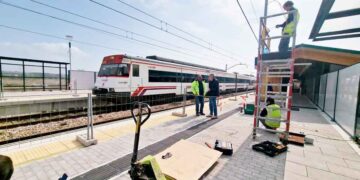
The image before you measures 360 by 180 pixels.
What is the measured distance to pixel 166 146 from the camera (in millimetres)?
3887

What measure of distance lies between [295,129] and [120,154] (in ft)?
16.9

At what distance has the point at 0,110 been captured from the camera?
703cm

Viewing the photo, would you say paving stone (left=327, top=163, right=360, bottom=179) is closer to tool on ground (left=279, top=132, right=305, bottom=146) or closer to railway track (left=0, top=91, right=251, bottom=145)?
tool on ground (left=279, top=132, right=305, bottom=146)

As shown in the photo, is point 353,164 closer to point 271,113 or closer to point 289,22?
point 271,113

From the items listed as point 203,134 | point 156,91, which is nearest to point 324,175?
point 203,134

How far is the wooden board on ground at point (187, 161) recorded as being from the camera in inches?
102

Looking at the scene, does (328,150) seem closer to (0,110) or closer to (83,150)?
(83,150)

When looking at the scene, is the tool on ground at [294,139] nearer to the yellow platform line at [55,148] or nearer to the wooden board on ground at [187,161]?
the wooden board on ground at [187,161]

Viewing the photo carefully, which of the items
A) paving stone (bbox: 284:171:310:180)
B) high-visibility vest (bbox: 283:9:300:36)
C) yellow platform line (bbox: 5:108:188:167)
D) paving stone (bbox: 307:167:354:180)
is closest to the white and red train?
yellow platform line (bbox: 5:108:188:167)

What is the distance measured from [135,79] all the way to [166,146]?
255 inches

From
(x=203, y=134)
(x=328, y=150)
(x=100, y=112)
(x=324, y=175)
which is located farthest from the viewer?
(x=100, y=112)

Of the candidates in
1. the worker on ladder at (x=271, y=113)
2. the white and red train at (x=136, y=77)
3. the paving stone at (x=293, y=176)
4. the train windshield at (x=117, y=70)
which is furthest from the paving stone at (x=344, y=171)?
the train windshield at (x=117, y=70)

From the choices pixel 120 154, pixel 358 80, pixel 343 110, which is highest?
pixel 358 80

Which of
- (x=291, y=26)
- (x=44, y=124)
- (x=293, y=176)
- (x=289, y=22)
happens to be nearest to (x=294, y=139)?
(x=293, y=176)
